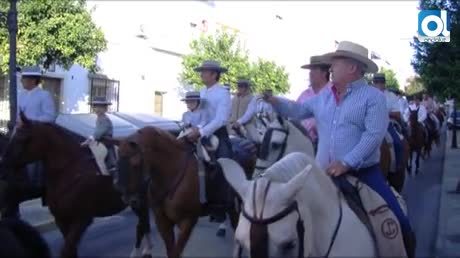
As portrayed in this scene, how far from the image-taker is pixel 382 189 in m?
4.44

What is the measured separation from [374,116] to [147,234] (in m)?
4.76

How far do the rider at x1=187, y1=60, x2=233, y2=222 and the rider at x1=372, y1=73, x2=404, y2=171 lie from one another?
262cm

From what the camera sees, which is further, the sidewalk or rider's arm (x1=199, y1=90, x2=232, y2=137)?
the sidewalk

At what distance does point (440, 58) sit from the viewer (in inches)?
538

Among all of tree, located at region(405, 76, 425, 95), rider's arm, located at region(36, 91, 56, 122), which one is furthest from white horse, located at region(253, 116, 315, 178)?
tree, located at region(405, 76, 425, 95)

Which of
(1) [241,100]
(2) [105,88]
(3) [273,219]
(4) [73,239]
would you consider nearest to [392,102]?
(1) [241,100]

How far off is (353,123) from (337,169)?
349 millimetres

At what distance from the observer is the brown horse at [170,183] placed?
688 centimetres

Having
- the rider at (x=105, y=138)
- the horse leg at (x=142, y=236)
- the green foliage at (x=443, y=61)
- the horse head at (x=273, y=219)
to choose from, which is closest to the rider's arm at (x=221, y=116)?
the rider at (x=105, y=138)

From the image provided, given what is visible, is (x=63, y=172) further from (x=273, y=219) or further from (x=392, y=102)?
(x=392, y=102)

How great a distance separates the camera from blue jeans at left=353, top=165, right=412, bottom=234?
438cm

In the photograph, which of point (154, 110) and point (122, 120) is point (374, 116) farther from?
point (154, 110)

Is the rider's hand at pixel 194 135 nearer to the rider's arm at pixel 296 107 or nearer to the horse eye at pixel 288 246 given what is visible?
the rider's arm at pixel 296 107

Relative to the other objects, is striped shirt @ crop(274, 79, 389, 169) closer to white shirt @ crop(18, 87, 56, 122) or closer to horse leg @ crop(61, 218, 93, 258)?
horse leg @ crop(61, 218, 93, 258)
